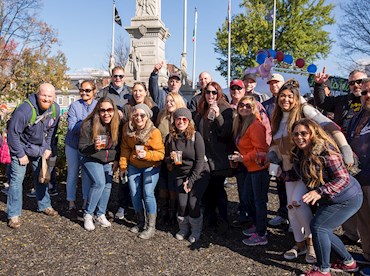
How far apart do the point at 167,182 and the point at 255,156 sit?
4.59ft

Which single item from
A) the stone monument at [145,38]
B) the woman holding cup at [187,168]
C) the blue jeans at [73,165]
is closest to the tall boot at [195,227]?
the woman holding cup at [187,168]

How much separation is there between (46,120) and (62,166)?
251cm

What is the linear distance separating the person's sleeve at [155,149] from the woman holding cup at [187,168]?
10 cm

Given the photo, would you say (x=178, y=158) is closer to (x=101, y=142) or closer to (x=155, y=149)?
(x=155, y=149)

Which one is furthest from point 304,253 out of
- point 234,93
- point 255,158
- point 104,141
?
point 104,141

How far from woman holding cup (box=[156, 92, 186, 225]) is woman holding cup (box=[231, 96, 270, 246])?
0.95 meters

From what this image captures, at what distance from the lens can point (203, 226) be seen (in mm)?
5090

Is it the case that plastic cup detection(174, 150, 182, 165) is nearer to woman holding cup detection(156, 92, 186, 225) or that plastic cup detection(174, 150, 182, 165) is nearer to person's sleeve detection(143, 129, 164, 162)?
person's sleeve detection(143, 129, 164, 162)

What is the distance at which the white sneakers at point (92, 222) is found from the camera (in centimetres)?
484

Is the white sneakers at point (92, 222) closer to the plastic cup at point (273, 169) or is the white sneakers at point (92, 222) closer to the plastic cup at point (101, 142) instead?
the plastic cup at point (101, 142)

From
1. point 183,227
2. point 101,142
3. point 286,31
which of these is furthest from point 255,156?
point 286,31

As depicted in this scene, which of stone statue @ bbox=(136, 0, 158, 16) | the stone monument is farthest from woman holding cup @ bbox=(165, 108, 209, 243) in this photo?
stone statue @ bbox=(136, 0, 158, 16)

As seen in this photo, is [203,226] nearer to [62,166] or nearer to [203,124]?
[203,124]

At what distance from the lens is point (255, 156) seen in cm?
434
